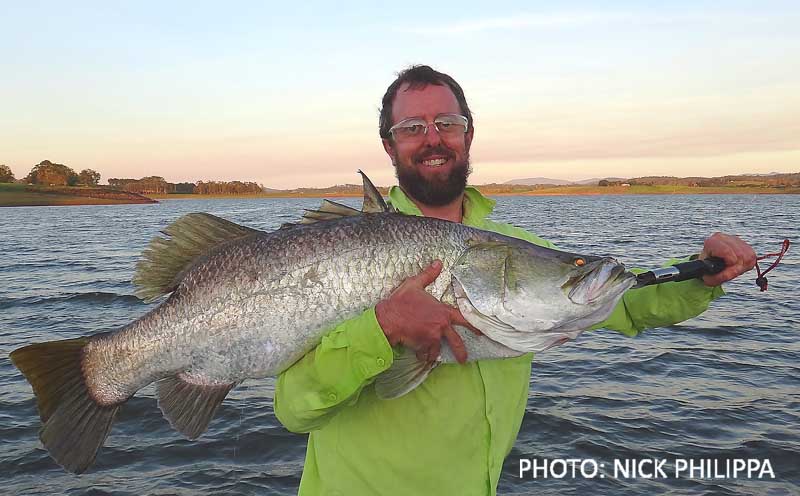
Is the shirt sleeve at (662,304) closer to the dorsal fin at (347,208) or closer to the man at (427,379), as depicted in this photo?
the man at (427,379)

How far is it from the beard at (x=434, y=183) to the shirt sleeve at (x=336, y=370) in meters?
1.12

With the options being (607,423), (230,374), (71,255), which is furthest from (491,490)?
(71,255)

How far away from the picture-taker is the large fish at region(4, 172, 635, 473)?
269 centimetres

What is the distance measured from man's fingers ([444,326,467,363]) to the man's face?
1096 mm

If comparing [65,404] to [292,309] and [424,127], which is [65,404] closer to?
[292,309]

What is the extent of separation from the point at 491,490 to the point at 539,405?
5.76 metres

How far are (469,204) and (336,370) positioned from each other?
5.21ft

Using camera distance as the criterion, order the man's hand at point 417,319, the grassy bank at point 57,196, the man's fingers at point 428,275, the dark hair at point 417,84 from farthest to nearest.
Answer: the grassy bank at point 57,196 < the dark hair at point 417,84 < the man's fingers at point 428,275 < the man's hand at point 417,319

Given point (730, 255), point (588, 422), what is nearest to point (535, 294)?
point (730, 255)

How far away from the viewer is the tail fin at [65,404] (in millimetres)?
2820

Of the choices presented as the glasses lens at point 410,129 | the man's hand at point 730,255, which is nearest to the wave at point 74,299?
the glasses lens at point 410,129

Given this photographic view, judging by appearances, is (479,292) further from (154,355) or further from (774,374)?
(774,374)

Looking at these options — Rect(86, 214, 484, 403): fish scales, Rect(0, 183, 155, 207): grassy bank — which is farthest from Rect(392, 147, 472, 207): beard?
Rect(0, 183, 155, 207): grassy bank

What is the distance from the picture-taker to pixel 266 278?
9.14ft
